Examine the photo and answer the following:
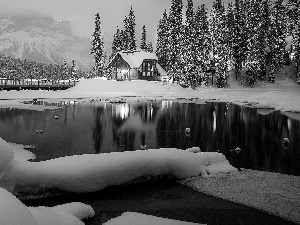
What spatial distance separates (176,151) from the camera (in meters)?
9.45

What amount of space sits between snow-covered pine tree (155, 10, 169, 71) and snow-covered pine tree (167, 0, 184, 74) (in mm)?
3595

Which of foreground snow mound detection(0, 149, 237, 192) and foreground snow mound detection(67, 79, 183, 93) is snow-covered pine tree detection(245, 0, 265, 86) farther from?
foreground snow mound detection(0, 149, 237, 192)

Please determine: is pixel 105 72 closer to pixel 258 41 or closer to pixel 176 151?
pixel 258 41

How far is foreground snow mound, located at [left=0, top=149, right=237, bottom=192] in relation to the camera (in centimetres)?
730

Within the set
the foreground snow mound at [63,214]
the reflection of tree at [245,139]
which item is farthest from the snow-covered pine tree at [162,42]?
the foreground snow mound at [63,214]

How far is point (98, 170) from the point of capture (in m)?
7.84

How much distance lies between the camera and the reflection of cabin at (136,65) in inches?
2960


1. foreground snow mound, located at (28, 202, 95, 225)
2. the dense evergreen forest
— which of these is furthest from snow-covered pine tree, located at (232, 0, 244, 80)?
foreground snow mound, located at (28, 202, 95, 225)

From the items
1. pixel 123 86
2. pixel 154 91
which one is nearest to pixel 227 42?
pixel 154 91

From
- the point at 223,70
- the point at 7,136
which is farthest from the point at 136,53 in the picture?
the point at 7,136

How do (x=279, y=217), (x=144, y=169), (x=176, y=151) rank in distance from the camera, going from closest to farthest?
(x=279, y=217), (x=144, y=169), (x=176, y=151)

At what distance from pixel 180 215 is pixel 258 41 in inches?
2431

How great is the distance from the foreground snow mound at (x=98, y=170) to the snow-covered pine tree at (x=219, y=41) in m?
56.3

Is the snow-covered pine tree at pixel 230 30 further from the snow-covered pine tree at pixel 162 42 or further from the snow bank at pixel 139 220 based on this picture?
the snow bank at pixel 139 220
